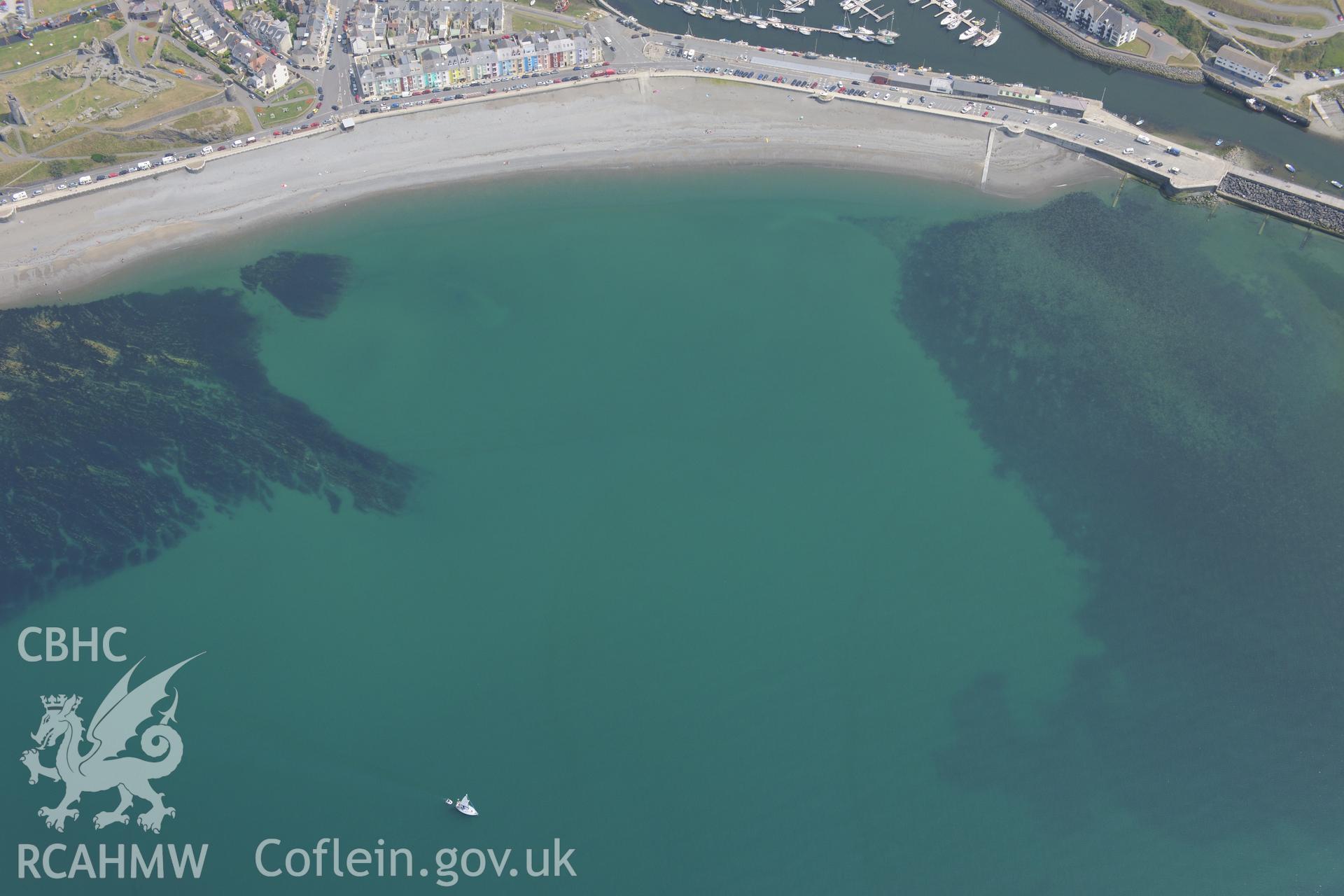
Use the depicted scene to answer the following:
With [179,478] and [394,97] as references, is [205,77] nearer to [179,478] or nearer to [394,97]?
[394,97]

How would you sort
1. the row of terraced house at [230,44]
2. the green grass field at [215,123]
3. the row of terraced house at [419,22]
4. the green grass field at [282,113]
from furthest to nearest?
the row of terraced house at [419,22] < the row of terraced house at [230,44] < the green grass field at [282,113] < the green grass field at [215,123]

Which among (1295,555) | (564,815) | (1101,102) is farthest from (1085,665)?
(1101,102)

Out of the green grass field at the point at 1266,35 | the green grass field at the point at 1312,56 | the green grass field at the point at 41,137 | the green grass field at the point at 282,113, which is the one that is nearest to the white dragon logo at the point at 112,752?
the green grass field at the point at 41,137

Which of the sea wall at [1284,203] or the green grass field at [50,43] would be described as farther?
the green grass field at [50,43]

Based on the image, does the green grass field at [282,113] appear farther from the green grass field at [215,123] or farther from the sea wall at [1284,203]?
the sea wall at [1284,203]

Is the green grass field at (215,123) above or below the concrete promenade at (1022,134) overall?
below

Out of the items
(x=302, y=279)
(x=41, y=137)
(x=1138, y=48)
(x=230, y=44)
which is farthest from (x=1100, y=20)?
(x=41, y=137)

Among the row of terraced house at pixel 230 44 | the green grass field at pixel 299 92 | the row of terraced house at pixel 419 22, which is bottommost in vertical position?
the green grass field at pixel 299 92

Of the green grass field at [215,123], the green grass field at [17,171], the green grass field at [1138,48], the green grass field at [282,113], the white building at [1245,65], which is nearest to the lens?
the green grass field at [17,171]
